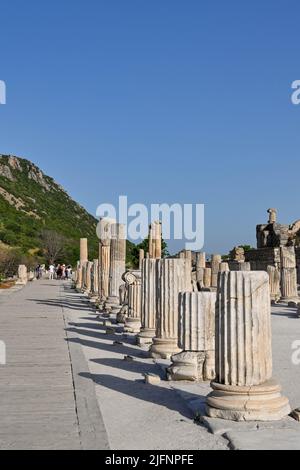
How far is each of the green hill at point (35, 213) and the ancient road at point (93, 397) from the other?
188 ft

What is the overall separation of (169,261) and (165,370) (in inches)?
85.9

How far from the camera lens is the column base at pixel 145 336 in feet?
41.3

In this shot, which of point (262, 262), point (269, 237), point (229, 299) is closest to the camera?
point (229, 299)

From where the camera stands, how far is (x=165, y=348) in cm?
1073

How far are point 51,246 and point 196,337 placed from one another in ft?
225

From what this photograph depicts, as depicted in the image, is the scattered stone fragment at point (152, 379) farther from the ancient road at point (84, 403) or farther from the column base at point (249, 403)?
the column base at point (249, 403)

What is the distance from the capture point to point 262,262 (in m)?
50.0

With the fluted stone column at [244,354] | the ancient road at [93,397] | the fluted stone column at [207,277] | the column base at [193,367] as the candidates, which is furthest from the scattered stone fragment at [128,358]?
the fluted stone column at [207,277]

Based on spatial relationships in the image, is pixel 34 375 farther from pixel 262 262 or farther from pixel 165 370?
pixel 262 262

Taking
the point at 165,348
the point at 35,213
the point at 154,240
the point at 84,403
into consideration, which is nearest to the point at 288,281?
the point at 154,240

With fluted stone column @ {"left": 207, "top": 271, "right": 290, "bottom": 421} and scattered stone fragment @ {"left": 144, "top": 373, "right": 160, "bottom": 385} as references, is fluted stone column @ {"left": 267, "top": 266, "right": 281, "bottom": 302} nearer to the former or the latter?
scattered stone fragment @ {"left": 144, "top": 373, "right": 160, "bottom": 385}

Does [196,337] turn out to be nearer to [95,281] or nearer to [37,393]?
[37,393]

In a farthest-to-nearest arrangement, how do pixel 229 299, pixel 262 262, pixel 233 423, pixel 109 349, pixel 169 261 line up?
pixel 262 262
pixel 109 349
pixel 169 261
pixel 229 299
pixel 233 423
